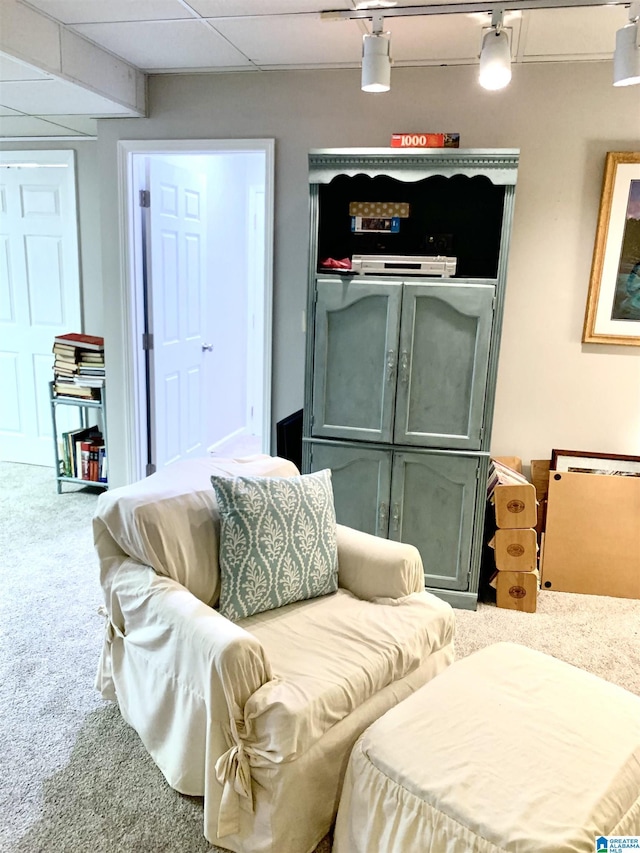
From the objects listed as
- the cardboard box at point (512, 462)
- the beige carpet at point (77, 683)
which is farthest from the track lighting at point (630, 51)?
the beige carpet at point (77, 683)

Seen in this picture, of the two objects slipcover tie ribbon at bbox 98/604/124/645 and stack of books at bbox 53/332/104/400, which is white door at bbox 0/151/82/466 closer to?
stack of books at bbox 53/332/104/400

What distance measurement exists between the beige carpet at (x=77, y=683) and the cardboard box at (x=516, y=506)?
A: 43 cm

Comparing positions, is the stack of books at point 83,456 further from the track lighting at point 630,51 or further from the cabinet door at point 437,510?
the track lighting at point 630,51

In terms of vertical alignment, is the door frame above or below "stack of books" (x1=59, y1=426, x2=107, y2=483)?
above

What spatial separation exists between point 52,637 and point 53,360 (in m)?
2.49

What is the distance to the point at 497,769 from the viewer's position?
1.41 metres

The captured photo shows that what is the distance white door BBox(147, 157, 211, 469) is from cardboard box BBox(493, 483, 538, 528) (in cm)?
208

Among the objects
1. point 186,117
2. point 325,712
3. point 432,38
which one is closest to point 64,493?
point 186,117

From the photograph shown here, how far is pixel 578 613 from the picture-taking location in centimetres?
296

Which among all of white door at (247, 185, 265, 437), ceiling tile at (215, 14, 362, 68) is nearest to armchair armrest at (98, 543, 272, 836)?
ceiling tile at (215, 14, 362, 68)

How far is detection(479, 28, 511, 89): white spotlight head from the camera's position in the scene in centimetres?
208

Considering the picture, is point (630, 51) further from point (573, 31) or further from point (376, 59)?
point (376, 59)

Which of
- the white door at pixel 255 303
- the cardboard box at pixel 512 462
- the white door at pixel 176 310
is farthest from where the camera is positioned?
the white door at pixel 255 303

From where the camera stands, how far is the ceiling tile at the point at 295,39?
251cm
